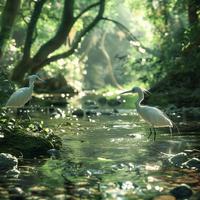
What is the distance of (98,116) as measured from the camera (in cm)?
2486

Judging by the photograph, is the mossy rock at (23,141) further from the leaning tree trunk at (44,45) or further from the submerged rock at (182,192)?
the leaning tree trunk at (44,45)

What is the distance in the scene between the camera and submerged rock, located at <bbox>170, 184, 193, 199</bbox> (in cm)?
858

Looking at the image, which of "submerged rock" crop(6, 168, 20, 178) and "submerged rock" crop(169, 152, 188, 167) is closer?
"submerged rock" crop(6, 168, 20, 178)

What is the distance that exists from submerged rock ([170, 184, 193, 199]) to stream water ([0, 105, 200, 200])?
0.27 meters

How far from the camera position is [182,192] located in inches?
340

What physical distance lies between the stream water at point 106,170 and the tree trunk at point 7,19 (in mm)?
11478

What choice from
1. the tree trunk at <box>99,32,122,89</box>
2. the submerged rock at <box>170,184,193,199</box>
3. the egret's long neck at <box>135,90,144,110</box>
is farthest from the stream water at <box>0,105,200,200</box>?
the tree trunk at <box>99,32,122,89</box>

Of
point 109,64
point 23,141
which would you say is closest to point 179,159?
point 23,141

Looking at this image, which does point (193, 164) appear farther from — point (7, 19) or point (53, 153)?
point (7, 19)

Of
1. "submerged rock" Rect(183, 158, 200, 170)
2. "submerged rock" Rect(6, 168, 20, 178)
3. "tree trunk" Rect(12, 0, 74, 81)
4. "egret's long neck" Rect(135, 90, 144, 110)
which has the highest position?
"tree trunk" Rect(12, 0, 74, 81)

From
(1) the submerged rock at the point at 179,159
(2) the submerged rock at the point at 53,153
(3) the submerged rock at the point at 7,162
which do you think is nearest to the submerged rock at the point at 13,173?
(3) the submerged rock at the point at 7,162

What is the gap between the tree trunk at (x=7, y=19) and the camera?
90.3 ft

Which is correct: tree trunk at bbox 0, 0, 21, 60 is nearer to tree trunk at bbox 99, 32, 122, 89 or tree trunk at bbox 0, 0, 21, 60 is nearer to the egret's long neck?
the egret's long neck

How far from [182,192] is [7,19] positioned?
20.4 meters
